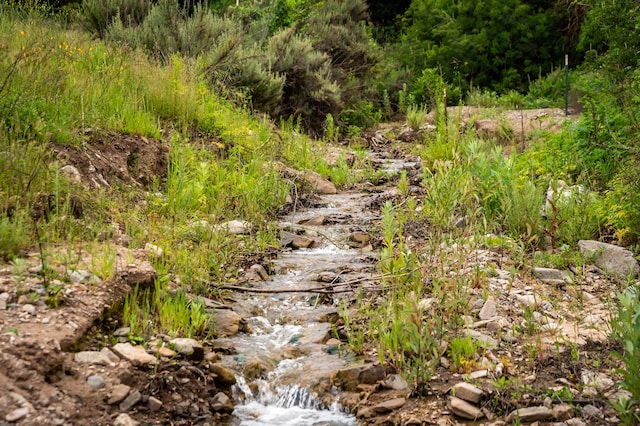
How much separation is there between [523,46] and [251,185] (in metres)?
10.8

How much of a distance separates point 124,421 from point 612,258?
12.0 feet

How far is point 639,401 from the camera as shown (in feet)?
10.4

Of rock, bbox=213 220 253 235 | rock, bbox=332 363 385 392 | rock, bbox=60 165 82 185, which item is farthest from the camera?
rock, bbox=213 220 253 235

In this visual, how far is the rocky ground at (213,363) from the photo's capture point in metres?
3.35

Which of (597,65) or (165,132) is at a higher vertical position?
(597,65)

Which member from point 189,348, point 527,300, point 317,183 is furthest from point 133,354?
point 317,183

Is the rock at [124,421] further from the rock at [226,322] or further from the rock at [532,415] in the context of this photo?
the rock at [532,415]

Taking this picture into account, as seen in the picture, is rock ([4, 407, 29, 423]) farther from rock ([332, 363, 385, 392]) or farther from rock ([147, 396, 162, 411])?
rock ([332, 363, 385, 392])

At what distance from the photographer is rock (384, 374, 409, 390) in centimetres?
379

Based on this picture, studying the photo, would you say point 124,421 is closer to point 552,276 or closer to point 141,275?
point 141,275

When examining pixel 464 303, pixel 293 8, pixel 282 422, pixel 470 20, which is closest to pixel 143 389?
pixel 282 422

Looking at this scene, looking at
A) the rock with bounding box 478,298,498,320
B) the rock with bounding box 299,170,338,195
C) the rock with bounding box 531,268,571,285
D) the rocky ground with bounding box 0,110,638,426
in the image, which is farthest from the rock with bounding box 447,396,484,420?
the rock with bounding box 299,170,338,195

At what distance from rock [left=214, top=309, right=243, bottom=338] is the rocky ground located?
0.03ft

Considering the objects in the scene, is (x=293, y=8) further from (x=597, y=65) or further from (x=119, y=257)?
(x=119, y=257)
